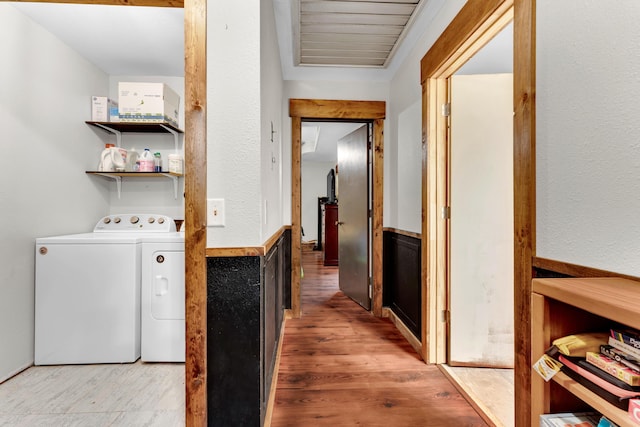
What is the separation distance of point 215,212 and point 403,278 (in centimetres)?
195

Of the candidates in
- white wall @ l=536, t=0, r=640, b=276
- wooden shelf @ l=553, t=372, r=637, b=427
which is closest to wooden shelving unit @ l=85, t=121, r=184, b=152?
white wall @ l=536, t=0, r=640, b=276

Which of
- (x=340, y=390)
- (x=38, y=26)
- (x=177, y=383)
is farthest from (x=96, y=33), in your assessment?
(x=340, y=390)

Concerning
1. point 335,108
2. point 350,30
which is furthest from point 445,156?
point 335,108

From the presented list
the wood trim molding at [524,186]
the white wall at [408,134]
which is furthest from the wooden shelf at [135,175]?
the wood trim molding at [524,186]

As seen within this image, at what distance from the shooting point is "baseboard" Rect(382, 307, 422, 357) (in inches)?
88.8

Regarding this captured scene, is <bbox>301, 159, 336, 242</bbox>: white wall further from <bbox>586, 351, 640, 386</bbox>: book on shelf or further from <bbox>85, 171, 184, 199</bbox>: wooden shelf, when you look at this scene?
<bbox>586, 351, 640, 386</bbox>: book on shelf

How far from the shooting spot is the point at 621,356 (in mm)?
662

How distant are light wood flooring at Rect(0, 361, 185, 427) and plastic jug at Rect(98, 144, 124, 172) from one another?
5.04 feet

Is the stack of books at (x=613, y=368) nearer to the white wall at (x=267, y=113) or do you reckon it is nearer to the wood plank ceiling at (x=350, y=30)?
the white wall at (x=267, y=113)

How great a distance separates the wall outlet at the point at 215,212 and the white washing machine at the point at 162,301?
1.06 metres

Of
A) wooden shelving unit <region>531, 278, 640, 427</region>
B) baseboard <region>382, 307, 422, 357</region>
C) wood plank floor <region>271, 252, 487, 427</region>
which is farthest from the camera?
baseboard <region>382, 307, 422, 357</region>

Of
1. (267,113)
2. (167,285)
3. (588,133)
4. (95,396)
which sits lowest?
(95,396)

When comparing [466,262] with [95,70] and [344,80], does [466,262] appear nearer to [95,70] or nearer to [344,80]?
[344,80]

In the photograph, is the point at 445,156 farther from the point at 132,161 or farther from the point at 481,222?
the point at 132,161
